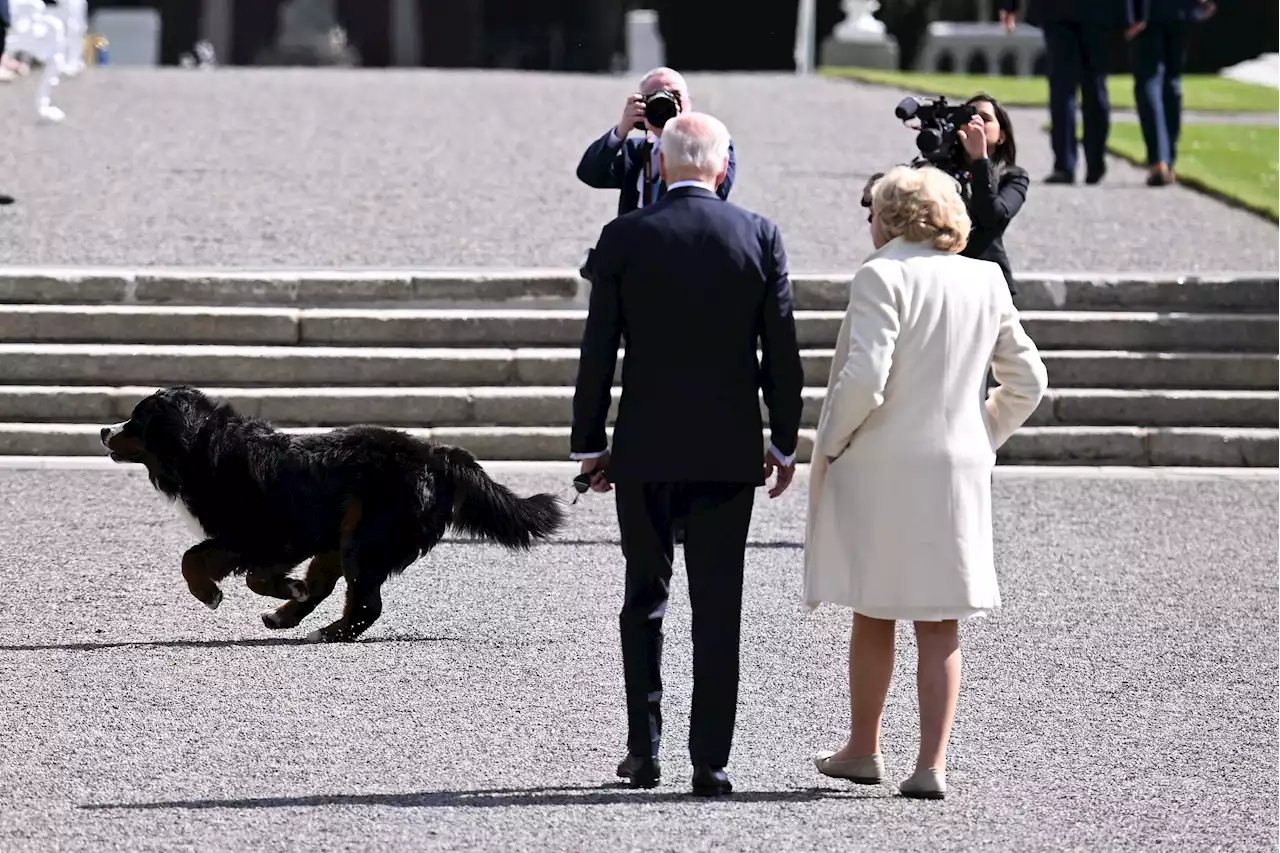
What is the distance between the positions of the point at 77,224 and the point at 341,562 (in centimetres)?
702

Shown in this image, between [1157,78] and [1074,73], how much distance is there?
2.21 feet

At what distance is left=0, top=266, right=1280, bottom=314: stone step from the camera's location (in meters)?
11.1

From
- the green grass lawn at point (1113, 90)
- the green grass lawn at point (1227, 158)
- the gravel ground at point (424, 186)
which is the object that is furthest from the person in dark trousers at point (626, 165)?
the green grass lawn at point (1113, 90)

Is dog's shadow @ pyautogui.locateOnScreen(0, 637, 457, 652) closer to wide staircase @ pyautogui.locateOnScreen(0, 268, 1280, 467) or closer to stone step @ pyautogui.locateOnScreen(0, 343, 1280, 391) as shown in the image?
wide staircase @ pyautogui.locateOnScreen(0, 268, 1280, 467)

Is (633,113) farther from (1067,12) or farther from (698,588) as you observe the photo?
(1067,12)

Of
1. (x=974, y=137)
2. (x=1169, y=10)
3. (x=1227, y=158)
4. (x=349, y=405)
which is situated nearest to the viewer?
(x=974, y=137)

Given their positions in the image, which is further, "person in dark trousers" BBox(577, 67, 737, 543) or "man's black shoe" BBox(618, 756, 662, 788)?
"person in dark trousers" BBox(577, 67, 737, 543)

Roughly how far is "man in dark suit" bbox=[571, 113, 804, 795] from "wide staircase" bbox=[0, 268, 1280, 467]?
5.00 m

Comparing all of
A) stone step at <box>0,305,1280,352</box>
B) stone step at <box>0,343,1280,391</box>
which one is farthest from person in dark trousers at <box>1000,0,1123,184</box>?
stone step at <box>0,343,1280,391</box>

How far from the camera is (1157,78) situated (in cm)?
1509

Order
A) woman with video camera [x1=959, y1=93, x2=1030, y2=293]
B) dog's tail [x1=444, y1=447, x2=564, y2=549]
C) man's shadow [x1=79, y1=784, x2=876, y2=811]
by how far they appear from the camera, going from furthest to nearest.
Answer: woman with video camera [x1=959, y1=93, x2=1030, y2=293], dog's tail [x1=444, y1=447, x2=564, y2=549], man's shadow [x1=79, y1=784, x2=876, y2=811]

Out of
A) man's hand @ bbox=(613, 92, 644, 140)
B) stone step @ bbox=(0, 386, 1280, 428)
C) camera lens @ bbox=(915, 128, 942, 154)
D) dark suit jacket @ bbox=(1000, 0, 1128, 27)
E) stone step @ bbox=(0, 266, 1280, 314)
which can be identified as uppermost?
dark suit jacket @ bbox=(1000, 0, 1128, 27)

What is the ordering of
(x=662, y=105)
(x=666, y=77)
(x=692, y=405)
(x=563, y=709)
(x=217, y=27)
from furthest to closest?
(x=217, y=27)
(x=666, y=77)
(x=662, y=105)
(x=563, y=709)
(x=692, y=405)

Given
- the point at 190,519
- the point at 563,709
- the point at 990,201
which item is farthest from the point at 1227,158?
the point at 563,709
